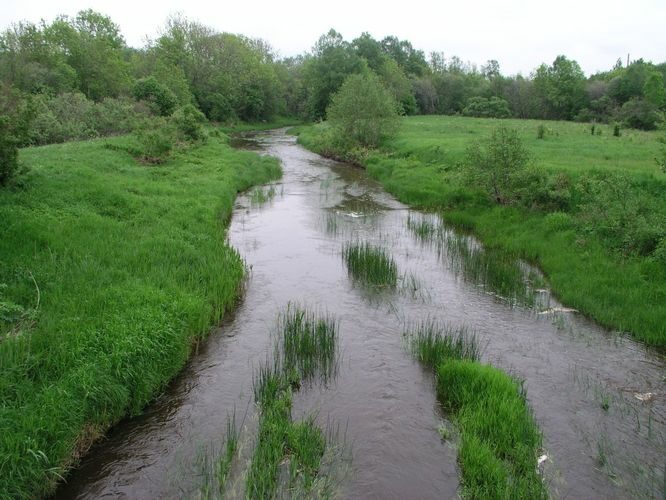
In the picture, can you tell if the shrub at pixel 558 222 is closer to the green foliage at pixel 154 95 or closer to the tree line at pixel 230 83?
the tree line at pixel 230 83

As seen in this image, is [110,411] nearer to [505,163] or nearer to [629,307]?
[629,307]

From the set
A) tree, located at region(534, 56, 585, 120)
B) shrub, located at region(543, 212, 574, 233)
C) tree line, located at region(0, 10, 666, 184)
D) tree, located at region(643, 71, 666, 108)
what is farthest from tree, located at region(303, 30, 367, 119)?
shrub, located at region(543, 212, 574, 233)

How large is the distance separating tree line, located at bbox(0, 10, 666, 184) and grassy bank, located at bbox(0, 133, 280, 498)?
5.90 metres

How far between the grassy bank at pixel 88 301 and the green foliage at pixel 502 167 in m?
12.0

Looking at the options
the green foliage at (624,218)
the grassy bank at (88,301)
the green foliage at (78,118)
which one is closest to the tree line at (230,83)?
the green foliage at (78,118)

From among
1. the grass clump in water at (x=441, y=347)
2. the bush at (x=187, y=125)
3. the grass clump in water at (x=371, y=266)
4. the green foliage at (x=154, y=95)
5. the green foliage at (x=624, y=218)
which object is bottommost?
the grass clump in water at (x=441, y=347)

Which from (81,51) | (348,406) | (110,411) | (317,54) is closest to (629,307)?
(348,406)

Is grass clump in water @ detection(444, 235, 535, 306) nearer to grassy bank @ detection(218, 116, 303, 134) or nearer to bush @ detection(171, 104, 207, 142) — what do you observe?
bush @ detection(171, 104, 207, 142)

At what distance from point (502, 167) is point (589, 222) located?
18.4 feet

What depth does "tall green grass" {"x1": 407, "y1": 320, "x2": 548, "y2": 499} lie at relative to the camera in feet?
24.3

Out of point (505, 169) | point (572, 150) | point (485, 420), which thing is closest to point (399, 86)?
point (572, 150)

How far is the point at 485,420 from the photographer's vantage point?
8.66 meters

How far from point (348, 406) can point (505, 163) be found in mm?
16190

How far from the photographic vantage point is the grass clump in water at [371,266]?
1600 centimetres
